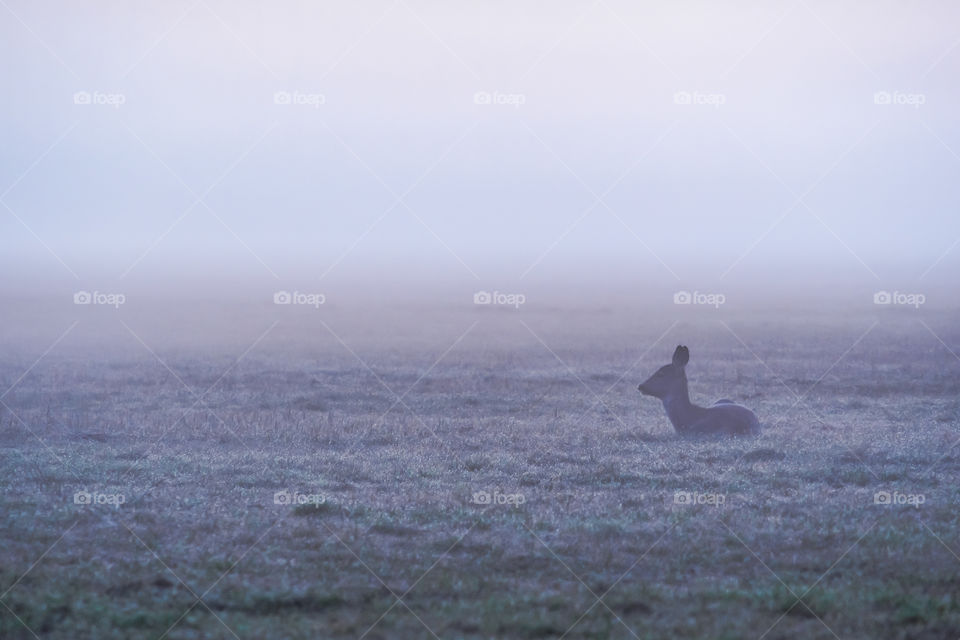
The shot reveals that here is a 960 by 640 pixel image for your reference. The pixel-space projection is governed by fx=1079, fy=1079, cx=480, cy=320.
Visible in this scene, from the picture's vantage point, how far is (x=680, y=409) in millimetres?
14766

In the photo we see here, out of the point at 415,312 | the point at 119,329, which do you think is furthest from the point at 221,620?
the point at 415,312

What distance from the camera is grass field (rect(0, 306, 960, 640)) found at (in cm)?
753

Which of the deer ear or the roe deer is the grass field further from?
the deer ear

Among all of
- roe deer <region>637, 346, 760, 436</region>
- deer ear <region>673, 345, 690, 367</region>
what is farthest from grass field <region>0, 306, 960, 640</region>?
deer ear <region>673, 345, 690, 367</region>

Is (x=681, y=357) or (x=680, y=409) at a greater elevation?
(x=681, y=357)

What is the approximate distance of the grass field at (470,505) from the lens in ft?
24.7

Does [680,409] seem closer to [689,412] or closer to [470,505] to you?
[689,412]

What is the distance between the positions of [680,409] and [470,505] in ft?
16.7

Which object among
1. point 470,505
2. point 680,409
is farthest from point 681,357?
point 470,505

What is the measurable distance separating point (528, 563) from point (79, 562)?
11.7 feet

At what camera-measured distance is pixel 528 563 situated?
8680mm

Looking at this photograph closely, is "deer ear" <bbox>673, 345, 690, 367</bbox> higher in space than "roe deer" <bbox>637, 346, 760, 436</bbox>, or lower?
higher

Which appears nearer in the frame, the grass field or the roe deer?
the grass field

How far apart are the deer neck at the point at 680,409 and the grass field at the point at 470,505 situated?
0.30 m
